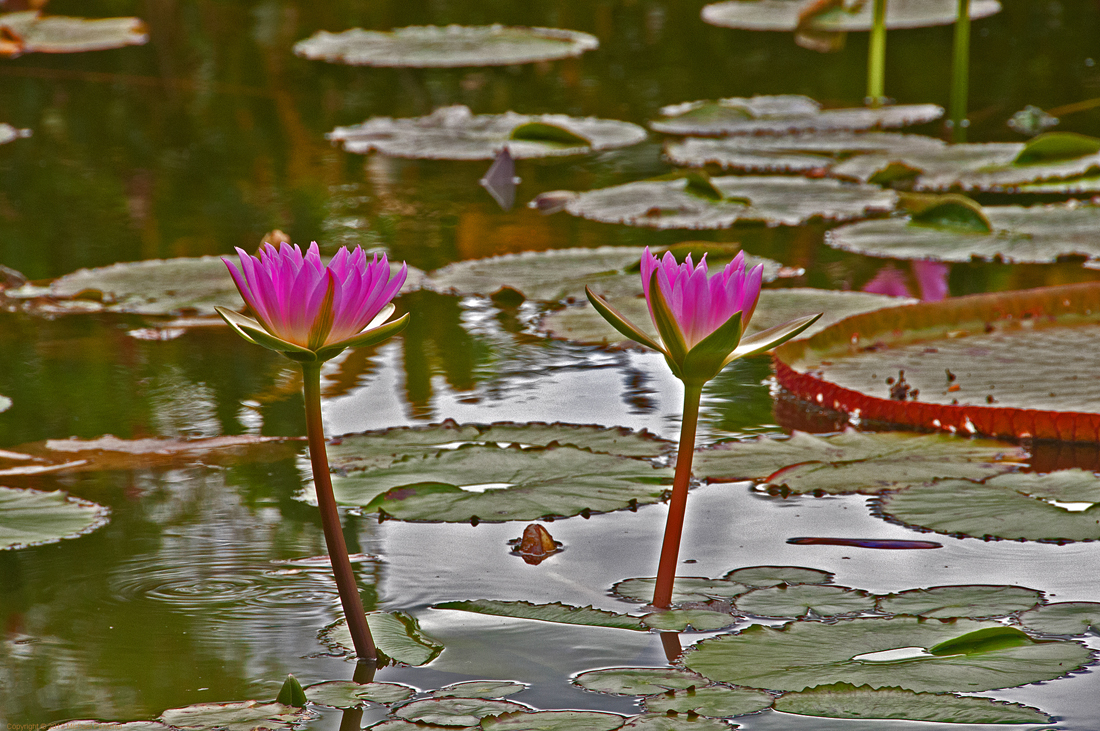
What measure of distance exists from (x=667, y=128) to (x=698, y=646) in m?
3.23

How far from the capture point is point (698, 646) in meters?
1.29

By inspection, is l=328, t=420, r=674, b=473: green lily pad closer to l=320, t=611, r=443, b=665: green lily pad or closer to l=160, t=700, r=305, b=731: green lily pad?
l=320, t=611, r=443, b=665: green lily pad

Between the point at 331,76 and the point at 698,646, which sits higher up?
the point at 331,76

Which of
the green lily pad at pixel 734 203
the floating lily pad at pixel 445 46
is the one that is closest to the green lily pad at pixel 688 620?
the green lily pad at pixel 734 203

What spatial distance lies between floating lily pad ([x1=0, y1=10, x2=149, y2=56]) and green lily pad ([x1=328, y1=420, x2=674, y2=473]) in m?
4.33

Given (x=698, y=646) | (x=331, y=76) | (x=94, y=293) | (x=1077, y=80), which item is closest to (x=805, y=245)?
(x=94, y=293)

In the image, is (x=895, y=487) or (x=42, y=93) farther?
(x=42, y=93)

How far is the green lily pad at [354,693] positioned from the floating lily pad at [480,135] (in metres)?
2.81

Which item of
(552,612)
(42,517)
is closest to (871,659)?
(552,612)

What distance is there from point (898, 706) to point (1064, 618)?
0.29 m

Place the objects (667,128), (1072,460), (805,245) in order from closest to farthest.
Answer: (1072,460), (805,245), (667,128)

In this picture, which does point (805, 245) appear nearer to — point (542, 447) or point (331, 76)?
point (542, 447)

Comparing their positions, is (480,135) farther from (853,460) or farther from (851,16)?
(853,460)

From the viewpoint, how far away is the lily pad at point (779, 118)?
4238 mm
